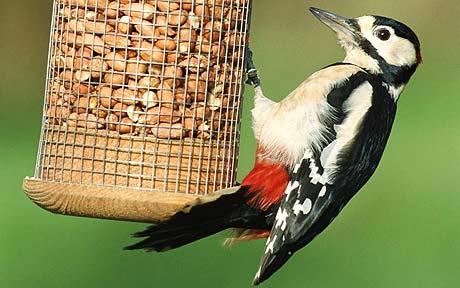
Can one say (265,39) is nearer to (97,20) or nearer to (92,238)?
(92,238)

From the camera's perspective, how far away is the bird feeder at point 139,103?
4930 mm

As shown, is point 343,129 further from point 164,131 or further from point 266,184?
point 164,131

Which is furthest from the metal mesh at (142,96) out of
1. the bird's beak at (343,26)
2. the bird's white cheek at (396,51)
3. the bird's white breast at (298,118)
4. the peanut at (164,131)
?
the bird's white cheek at (396,51)

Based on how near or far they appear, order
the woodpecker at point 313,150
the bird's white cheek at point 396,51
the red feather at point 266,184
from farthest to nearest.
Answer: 1. the bird's white cheek at point 396,51
2. the red feather at point 266,184
3. the woodpecker at point 313,150

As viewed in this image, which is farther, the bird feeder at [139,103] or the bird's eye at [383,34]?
the bird's eye at [383,34]

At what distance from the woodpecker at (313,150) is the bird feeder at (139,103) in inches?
5.2

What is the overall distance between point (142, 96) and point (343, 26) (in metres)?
0.90

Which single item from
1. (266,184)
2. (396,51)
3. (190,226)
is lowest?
(190,226)

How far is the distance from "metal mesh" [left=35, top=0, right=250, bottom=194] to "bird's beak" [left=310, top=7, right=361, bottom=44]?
497 millimetres

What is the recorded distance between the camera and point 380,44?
5.36m

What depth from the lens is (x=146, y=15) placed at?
16.2ft

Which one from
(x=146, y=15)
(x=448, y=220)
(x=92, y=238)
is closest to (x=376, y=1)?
(x=448, y=220)

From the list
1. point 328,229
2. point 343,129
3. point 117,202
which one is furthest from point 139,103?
point 328,229

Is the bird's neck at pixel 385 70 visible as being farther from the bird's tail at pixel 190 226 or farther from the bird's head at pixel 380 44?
the bird's tail at pixel 190 226
